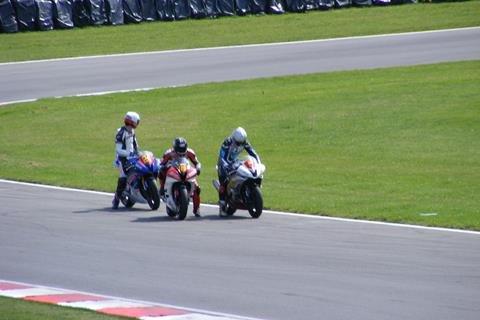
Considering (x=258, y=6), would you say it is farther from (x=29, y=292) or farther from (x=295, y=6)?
(x=29, y=292)

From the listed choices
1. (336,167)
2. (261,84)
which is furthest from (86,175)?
(261,84)

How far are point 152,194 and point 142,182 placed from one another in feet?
A: 0.99

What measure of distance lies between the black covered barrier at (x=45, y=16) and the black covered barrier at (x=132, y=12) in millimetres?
3306

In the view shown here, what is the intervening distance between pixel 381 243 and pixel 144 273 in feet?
11.5

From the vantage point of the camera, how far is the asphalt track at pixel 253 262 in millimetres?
11062

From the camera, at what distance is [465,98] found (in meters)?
30.1

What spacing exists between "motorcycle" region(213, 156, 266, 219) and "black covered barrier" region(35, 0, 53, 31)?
26372 mm

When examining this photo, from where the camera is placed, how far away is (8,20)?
42406mm

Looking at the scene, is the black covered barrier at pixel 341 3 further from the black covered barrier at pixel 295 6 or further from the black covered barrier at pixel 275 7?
the black covered barrier at pixel 275 7

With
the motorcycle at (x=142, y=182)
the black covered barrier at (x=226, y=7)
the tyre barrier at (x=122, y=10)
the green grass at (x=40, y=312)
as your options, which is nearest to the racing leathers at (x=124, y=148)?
the motorcycle at (x=142, y=182)

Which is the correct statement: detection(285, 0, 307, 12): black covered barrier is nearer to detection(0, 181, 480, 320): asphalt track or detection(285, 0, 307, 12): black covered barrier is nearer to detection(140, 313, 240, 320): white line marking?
detection(0, 181, 480, 320): asphalt track

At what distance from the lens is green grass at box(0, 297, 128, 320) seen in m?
A: 10.2

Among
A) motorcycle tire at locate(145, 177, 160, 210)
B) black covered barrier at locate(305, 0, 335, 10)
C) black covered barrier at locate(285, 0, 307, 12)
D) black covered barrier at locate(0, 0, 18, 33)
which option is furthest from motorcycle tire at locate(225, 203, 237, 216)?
black covered barrier at locate(305, 0, 335, 10)

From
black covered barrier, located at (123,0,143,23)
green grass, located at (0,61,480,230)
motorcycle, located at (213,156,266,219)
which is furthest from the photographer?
black covered barrier, located at (123,0,143,23)
